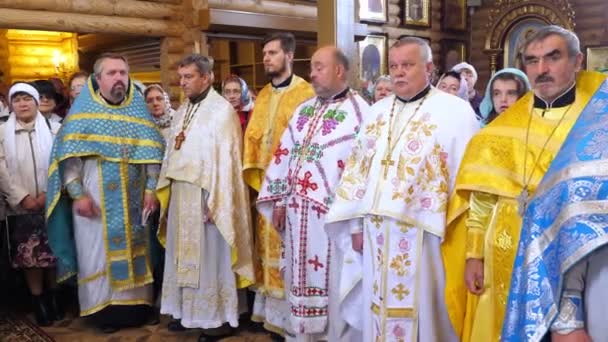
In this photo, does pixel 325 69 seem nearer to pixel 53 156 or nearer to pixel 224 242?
pixel 224 242

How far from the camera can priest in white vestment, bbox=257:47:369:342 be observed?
10.9 feet

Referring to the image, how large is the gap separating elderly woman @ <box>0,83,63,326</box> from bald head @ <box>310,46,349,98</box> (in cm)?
227

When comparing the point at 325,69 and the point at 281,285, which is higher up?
the point at 325,69

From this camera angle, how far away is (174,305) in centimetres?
400

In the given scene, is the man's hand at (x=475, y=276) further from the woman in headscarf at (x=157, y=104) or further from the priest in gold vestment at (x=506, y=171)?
the woman in headscarf at (x=157, y=104)

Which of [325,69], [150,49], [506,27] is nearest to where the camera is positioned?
[325,69]

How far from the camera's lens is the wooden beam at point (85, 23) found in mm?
6771

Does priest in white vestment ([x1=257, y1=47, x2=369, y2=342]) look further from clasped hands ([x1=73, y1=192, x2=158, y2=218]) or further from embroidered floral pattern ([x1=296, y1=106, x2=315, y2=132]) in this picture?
clasped hands ([x1=73, y1=192, x2=158, y2=218])

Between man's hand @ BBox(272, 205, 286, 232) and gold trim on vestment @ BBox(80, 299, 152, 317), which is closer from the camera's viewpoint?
man's hand @ BBox(272, 205, 286, 232)

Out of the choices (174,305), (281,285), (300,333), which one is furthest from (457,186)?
(174,305)

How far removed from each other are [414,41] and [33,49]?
9.95 m

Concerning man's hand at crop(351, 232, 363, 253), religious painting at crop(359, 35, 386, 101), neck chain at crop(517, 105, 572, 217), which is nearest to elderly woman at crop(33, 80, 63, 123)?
man's hand at crop(351, 232, 363, 253)

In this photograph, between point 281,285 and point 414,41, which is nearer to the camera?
point 414,41

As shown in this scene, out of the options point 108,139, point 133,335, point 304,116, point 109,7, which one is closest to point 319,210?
point 304,116
